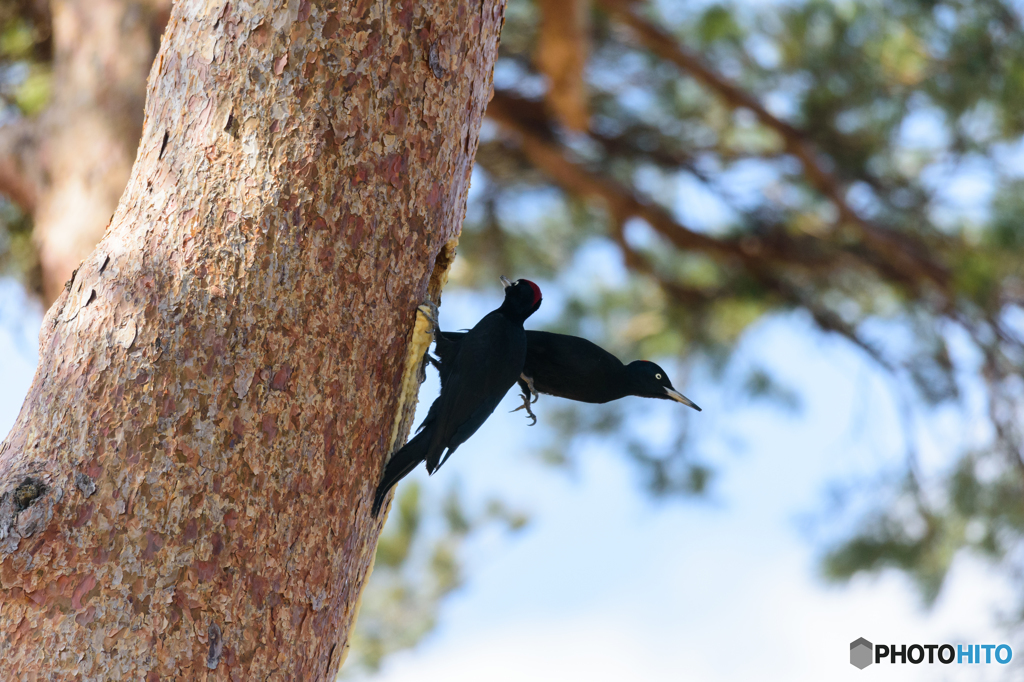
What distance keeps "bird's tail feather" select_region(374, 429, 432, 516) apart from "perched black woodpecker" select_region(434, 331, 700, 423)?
16.1 inches

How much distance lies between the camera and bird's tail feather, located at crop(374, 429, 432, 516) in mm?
1693

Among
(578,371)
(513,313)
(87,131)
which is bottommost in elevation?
(578,371)

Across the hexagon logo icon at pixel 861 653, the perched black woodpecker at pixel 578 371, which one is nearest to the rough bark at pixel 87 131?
the perched black woodpecker at pixel 578 371

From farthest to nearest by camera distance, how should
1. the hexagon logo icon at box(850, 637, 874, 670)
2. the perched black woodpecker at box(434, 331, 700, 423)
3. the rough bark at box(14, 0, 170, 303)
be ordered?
the hexagon logo icon at box(850, 637, 874, 670) < the rough bark at box(14, 0, 170, 303) < the perched black woodpecker at box(434, 331, 700, 423)

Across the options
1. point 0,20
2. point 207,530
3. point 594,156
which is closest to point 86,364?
point 207,530

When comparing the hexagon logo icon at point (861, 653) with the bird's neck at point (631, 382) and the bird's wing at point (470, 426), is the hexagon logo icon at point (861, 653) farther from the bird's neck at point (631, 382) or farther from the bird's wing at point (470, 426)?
the bird's wing at point (470, 426)

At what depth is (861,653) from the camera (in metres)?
4.46

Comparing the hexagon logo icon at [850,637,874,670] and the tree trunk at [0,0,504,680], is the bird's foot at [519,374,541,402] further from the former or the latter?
the hexagon logo icon at [850,637,874,670]

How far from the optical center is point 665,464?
6801mm

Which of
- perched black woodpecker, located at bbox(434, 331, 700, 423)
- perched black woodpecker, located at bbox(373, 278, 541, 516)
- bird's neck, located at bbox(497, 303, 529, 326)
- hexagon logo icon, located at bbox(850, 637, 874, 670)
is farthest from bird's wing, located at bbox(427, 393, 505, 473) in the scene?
hexagon logo icon, located at bbox(850, 637, 874, 670)

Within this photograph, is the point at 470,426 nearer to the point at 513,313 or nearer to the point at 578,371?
the point at 578,371

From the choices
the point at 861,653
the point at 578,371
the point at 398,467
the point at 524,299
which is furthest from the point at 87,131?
the point at 861,653

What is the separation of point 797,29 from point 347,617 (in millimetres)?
5194

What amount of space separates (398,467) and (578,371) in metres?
0.64
